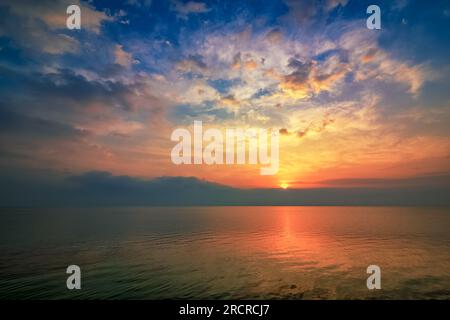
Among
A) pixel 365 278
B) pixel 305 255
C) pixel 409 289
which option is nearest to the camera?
pixel 409 289

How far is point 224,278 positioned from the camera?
29.5 m

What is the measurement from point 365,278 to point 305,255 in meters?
15.0

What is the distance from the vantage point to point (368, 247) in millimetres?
Result: 52094

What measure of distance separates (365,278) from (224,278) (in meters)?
15.8
